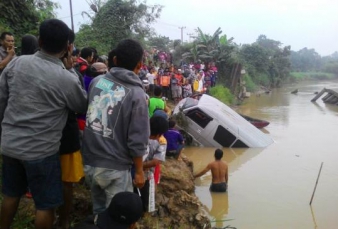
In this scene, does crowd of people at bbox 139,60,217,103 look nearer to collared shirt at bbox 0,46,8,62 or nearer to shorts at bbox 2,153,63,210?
collared shirt at bbox 0,46,8,62

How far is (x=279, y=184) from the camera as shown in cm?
815

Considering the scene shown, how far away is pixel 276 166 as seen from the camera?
31.5 feet

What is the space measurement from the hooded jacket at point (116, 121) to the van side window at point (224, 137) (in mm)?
8396

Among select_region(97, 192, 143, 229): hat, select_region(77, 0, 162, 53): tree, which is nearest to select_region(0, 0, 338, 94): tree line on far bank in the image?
select_region(77, 0, 162, 53): tree

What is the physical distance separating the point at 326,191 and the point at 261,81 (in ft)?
96.5

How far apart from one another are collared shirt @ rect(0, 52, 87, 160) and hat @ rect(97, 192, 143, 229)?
63 centimetres

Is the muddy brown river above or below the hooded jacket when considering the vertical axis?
below

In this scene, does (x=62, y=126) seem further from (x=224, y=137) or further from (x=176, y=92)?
(x=176, y=92)

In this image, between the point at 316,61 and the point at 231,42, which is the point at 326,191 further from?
the point at 316,61

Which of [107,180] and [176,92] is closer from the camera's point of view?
[107,180]

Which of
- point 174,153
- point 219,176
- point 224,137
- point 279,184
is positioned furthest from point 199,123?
point 174,153

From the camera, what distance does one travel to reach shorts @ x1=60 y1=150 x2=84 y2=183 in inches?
110

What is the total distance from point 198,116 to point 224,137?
1.04 meters

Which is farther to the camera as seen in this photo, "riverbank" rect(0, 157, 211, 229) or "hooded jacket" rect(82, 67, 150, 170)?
"riverbank" rect(0, 157, 211, 229)
